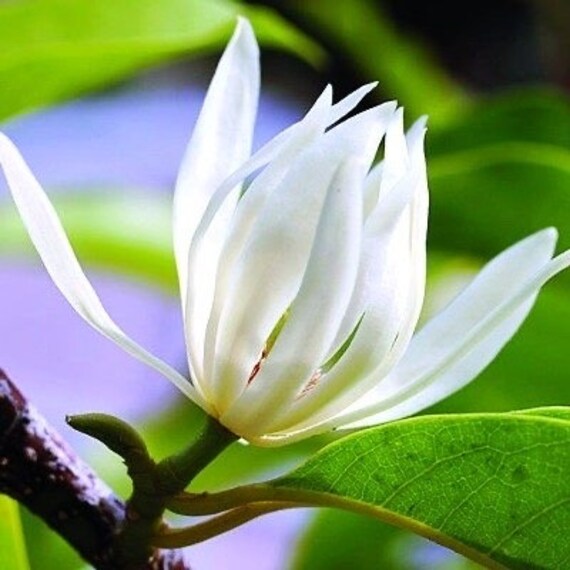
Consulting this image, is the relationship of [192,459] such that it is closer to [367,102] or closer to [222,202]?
[222,202]

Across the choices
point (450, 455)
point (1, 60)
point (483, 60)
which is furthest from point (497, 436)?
point (483, 60)

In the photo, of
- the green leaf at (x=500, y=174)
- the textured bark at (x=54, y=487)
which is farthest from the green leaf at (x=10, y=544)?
the green leaf at (x=500, y=174)

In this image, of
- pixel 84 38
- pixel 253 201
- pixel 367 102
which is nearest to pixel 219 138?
pixel 253 201

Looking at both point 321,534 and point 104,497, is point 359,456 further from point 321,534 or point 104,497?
→ point 321,534

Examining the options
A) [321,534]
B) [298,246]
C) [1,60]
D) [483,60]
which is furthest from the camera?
[483,60]

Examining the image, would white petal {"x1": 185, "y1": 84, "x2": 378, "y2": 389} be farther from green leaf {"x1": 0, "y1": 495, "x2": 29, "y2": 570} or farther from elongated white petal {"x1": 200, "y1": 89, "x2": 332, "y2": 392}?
green leaf {"x1": 0, "y1": 495, "x2": 29, "y2": 570}

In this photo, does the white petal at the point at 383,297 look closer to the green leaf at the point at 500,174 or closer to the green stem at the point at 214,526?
the green stem at the point at 214,526
